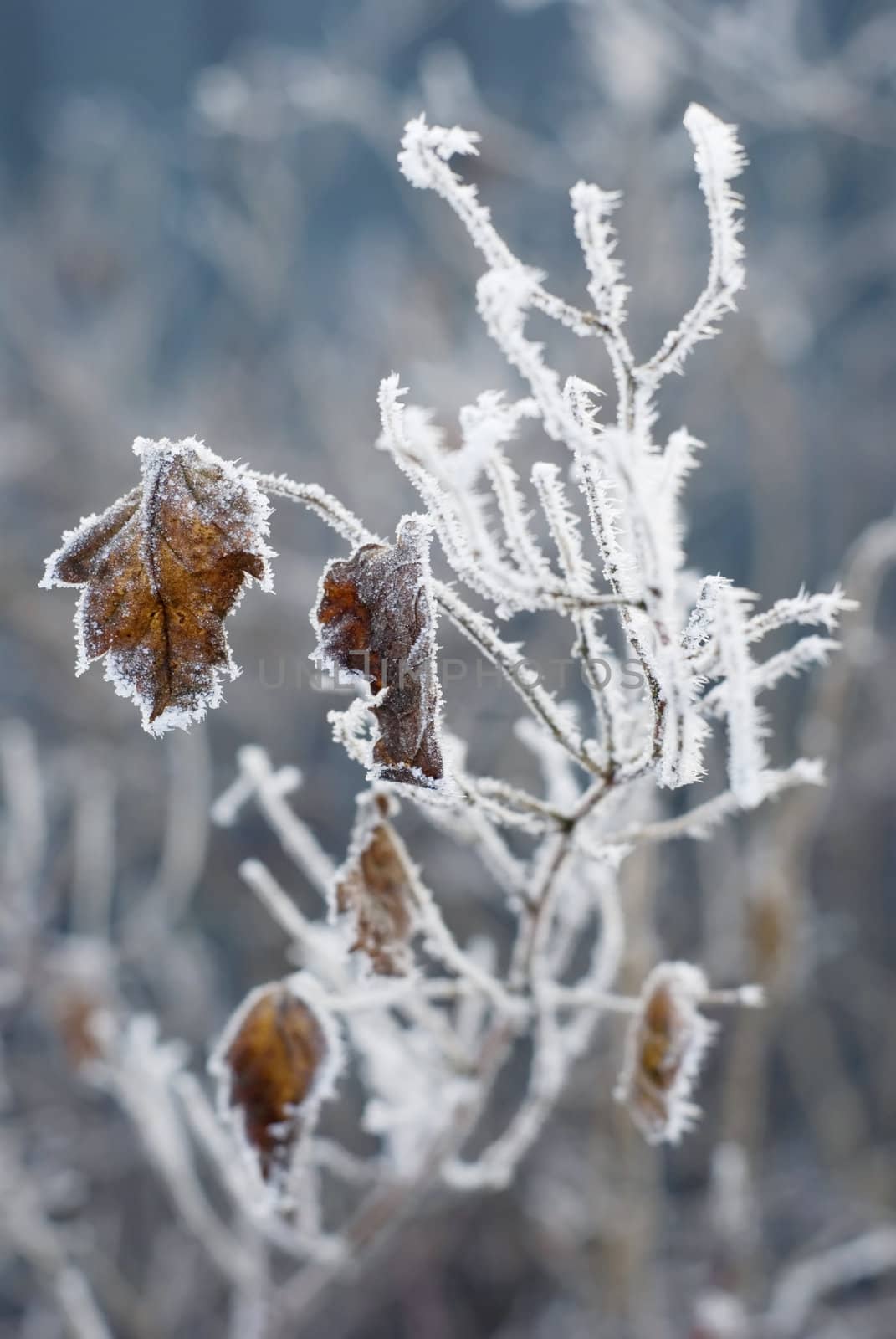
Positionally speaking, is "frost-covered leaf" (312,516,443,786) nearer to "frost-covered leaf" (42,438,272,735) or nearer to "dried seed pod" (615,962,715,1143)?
"frost-covered leaf" (42,438,272,735)

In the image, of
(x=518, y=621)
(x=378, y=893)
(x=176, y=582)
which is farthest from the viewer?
(x=518, y=621)

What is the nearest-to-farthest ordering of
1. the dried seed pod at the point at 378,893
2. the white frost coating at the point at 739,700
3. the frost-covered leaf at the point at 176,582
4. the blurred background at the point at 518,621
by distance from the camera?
the white frost coating at the point at 739,700 → the frost-covered leaf at the point at 176,582 → the dried seed pod at the point at 378,893 → the blurred background at the point at 518,621

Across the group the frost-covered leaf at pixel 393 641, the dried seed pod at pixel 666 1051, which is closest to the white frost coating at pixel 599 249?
the frost-covered leaf at pixel 393 641

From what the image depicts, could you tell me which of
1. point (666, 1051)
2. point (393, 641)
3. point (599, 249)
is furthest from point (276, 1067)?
point (599, 249)

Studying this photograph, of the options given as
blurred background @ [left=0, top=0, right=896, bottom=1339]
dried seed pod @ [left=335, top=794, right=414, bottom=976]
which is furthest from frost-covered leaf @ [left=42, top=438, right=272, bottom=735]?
blurred background @ [left=0, top=0, right=896, bottom=1339]

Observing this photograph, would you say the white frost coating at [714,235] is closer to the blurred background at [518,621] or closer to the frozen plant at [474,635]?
the frozen plant at [474,635]

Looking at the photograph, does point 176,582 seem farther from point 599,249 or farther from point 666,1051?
point 666,1051
